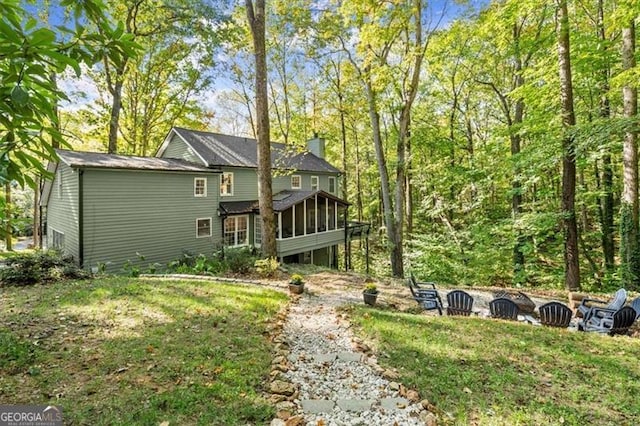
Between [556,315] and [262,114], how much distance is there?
9.12 metres

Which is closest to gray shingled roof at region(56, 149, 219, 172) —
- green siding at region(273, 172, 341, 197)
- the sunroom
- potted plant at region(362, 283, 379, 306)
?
the sunroom

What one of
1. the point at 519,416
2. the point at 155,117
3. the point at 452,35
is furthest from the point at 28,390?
the point at 155,117

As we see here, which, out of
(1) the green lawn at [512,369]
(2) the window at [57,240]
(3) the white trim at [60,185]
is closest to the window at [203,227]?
(2) the window at [57,240]

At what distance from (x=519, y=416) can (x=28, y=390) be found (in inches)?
193

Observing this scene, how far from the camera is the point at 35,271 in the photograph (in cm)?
829

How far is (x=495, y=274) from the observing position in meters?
16.0

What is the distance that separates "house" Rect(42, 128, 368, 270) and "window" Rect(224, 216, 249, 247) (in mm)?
52

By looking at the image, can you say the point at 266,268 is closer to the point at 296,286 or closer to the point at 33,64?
the point at 296,286

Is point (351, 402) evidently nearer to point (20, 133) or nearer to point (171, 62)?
point (20, 133)

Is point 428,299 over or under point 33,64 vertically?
under

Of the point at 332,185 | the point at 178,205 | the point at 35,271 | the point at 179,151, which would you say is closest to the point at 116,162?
the point at 178,205

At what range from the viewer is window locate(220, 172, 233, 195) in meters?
16.9

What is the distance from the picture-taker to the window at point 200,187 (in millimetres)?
15352

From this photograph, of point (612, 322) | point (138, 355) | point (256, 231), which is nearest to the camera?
point (138, 355)
